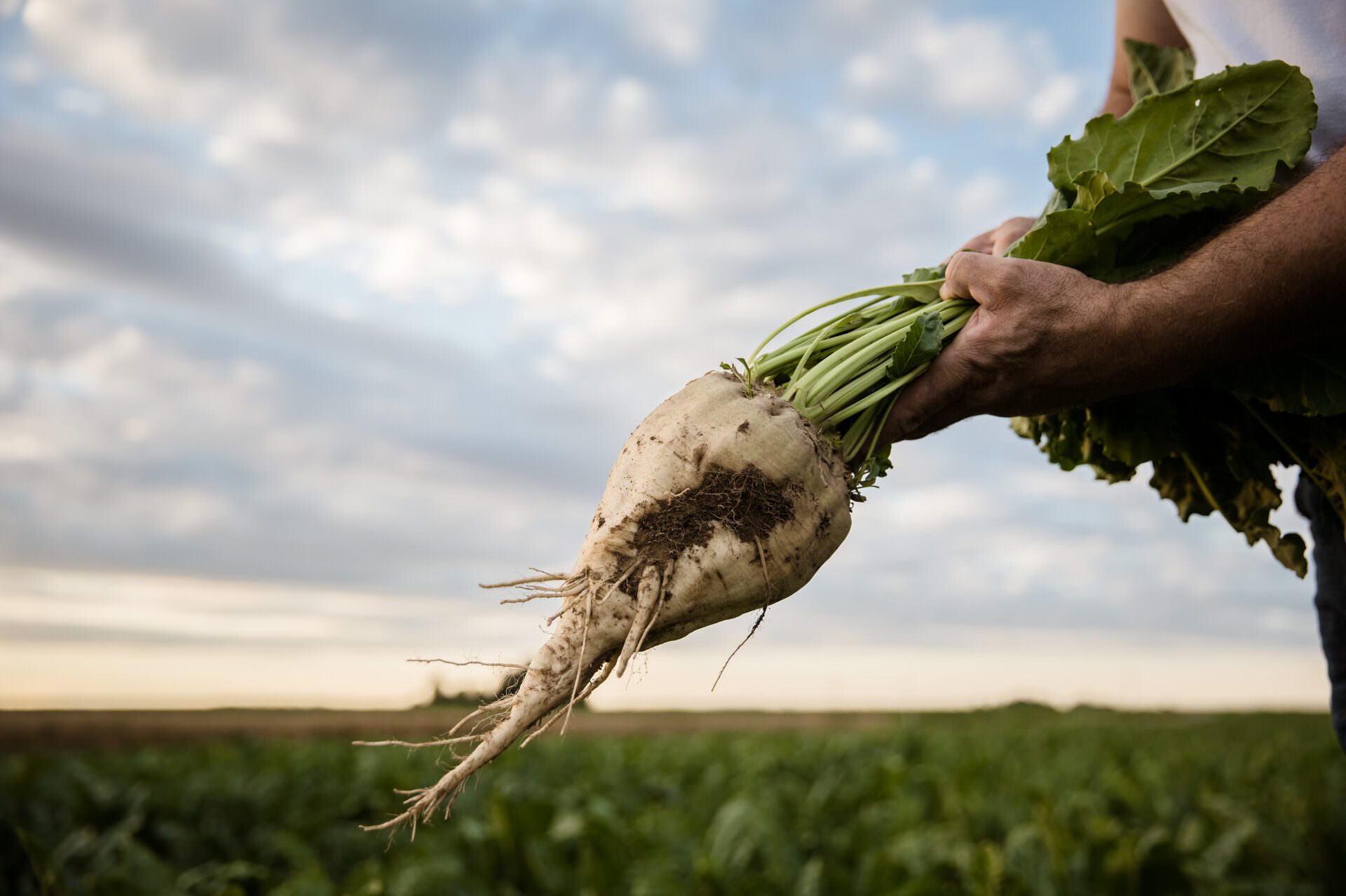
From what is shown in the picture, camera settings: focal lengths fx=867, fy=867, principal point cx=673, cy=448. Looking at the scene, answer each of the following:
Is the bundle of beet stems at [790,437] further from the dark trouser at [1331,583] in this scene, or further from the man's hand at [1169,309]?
the dark trouser at [1331,583]

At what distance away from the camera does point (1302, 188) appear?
1.79m

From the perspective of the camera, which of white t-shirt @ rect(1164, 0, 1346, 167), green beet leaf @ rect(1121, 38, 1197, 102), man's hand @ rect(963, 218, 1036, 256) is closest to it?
white t-shirt @ rect(1164, 0, 1346, 167)

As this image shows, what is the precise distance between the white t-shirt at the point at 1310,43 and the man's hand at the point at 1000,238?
651 mm

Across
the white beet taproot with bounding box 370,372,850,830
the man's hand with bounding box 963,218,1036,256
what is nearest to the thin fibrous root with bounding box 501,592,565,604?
the white beet taproot with bounding box 370,372,850,830

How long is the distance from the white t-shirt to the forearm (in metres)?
0.43

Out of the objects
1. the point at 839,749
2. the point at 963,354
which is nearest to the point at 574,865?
the point at 963,354

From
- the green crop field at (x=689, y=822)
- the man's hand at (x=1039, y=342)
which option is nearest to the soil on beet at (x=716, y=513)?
the man's hand at (x=1039, y=342)

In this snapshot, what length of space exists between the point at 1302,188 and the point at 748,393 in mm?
1215

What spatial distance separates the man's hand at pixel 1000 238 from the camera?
7.40 ft

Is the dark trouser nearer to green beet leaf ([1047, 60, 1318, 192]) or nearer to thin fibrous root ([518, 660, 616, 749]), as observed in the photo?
green beet leaf ([1047, 60, 1318, 192])

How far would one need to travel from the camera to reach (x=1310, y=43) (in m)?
2.10

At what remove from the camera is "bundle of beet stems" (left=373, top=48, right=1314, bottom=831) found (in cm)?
191

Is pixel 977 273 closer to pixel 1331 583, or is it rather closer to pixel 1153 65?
pixel 1153 65

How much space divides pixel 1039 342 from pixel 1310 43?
1.17 meters
